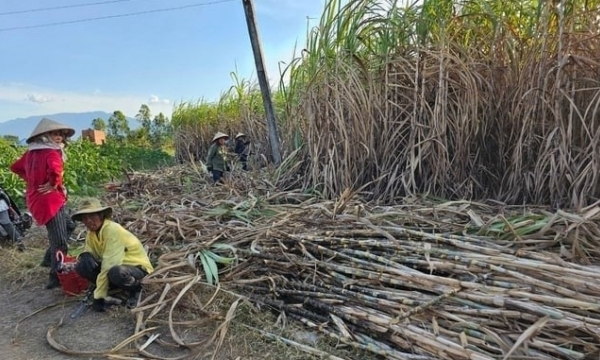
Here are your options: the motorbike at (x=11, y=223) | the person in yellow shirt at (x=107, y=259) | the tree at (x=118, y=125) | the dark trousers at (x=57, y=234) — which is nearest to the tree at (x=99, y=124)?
the tree at (x=118, y=125)

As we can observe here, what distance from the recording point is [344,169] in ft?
12.8

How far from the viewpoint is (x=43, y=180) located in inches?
128

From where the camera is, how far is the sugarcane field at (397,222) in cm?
189

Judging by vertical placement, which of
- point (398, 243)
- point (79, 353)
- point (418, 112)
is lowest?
point (79, 353)

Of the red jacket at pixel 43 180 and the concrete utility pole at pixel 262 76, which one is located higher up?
the concrete utility pole at pixel 262 76

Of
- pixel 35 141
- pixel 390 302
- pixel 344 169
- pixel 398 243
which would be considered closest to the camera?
pixel 390 302

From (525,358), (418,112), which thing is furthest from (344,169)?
(525,358)

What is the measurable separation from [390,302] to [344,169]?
6.58 feet

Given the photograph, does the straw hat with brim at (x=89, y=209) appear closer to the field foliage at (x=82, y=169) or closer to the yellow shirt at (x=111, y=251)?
the yellow shirt at (x=111, y=251)

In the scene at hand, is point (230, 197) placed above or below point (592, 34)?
below

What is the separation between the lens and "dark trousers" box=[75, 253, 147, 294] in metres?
2.58

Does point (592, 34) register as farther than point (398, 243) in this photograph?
Yes

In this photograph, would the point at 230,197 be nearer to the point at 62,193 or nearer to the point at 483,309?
the point at 62,193

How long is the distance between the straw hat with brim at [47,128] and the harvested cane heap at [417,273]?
1020 mm
